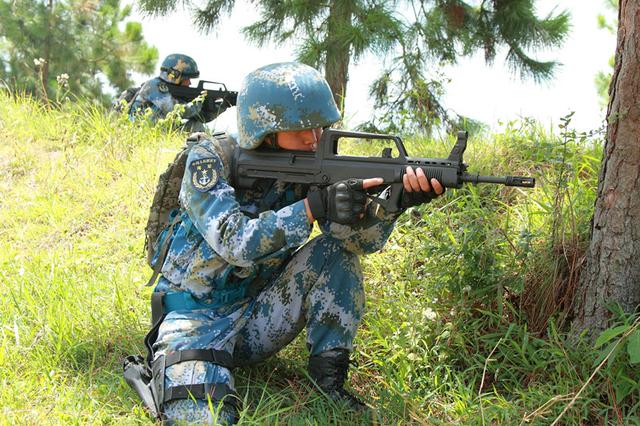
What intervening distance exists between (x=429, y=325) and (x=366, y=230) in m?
0.58

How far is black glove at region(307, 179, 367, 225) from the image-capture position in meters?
2.61

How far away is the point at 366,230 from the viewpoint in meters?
2.89

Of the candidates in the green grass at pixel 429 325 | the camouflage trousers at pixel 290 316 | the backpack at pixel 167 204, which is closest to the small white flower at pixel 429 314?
the green grass at pixel 429 325

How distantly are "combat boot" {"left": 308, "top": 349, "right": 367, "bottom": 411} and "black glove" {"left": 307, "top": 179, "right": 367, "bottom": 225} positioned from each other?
1.76ft

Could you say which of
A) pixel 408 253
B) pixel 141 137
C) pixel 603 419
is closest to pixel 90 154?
pixel 141 137

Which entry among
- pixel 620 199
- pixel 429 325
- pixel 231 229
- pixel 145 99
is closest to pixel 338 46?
pixel 145 99

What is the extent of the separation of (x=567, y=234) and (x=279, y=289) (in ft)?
3.93

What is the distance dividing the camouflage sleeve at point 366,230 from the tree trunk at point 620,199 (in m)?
0.77

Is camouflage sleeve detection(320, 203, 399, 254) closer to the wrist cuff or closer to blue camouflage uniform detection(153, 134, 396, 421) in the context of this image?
blue camouflage uniform detection(153, 134, 396, 421)

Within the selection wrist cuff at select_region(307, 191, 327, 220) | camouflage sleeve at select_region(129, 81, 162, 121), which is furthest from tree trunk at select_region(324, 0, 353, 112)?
wrist cuff at select_region(307, 191, 327, 220)

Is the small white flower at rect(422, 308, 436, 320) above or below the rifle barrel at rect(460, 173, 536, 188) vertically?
below

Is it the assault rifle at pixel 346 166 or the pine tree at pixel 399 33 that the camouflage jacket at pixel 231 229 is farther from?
the pine tree at pixel 399 33

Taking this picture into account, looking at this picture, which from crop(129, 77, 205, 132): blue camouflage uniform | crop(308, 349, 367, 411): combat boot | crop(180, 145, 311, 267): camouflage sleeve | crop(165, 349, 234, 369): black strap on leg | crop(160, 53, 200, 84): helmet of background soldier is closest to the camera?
crop(180, 145, 311, 267): camouflage sleeve

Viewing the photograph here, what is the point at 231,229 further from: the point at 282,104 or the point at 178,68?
the point at 178,68
